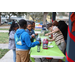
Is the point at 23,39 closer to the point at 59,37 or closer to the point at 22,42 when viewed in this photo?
the point at 22,42

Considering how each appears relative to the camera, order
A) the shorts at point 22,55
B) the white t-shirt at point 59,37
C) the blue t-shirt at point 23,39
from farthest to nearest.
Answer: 1. the white t-shirt at point 59,37
2. the shorts at point 22,55
3. the blue t-shirt at point 23,39

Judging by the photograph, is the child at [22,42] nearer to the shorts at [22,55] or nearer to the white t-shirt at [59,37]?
the shorts at [22,55]

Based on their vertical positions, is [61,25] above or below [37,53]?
above

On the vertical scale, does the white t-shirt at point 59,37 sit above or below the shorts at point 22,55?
above

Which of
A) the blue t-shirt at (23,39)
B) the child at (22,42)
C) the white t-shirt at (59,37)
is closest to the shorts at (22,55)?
the child at (22,42)

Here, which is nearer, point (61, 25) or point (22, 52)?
point (22, 52)

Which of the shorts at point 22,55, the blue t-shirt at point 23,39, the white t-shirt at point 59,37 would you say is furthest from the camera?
the white t-shirt at point 59,37

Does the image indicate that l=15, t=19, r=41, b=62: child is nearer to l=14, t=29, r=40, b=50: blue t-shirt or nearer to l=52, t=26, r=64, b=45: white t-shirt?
l=14, t=29, r=40, b=50: blue t-shirt

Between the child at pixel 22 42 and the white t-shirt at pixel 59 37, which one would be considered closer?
the child at pixel 22 42
